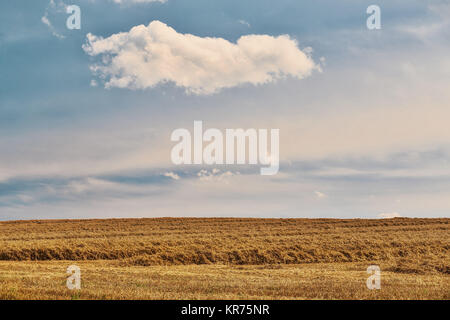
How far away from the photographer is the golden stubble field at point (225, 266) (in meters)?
16.1

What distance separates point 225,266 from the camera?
29969mm

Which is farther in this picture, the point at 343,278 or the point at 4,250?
the point at 4,250

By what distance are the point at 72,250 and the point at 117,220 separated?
3406 centimetres

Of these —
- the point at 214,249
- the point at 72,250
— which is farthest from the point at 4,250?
the point at 214,249

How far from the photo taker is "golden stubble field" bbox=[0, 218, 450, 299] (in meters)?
16.1

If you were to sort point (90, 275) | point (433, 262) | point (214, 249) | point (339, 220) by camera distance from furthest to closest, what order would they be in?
point (339, 220), point (214, 249), point (433, 262), point (90, 275)

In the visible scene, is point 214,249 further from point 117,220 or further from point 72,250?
point 117,220
